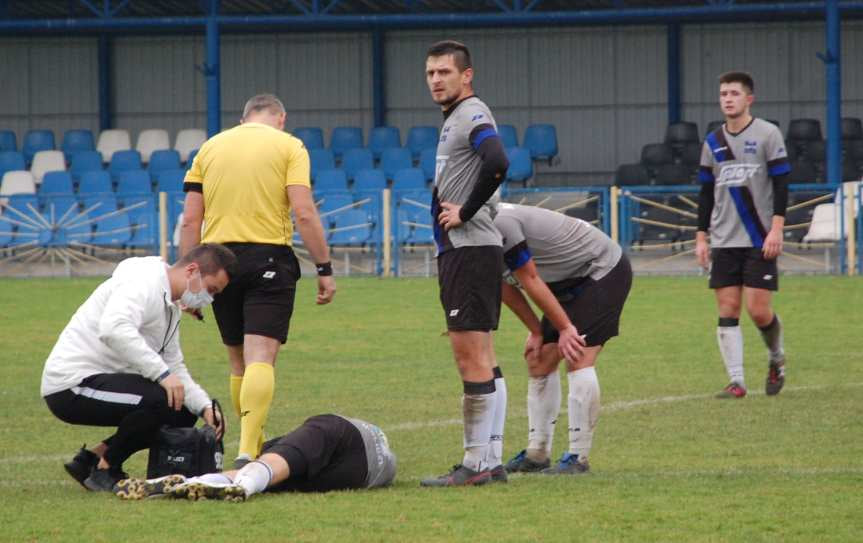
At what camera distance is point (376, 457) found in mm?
A: 6961

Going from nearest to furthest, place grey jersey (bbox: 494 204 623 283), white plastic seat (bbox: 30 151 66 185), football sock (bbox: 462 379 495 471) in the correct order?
football sock (bbox: 462 379 495 471) → grey jersey (bbox: 494 204 623 283) → white plastic seat (bbox: 30 151 66 185)

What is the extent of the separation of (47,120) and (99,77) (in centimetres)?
181

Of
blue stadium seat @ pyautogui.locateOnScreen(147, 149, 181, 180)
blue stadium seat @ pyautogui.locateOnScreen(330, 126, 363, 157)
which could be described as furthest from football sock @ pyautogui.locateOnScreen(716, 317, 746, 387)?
blue stadium seat @ pyautogui.locateOnScreen(330, 126, 363, 157)

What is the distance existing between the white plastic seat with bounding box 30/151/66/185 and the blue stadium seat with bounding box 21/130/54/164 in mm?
1588

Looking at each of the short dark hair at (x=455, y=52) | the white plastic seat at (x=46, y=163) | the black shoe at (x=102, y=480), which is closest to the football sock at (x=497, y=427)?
the short dark hair at (x=455, y=52)

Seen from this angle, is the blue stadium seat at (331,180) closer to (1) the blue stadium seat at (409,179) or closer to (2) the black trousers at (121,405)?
(1) the blue stadium seat at (409,179)

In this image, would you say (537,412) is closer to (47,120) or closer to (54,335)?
(54,335)

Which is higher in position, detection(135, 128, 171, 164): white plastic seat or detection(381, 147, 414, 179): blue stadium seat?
detection(135, 128, 171, 164): white plastic seat

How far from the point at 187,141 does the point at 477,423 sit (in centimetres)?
2824

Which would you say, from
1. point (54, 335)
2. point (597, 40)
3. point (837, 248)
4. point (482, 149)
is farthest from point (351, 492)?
point (597, 40)

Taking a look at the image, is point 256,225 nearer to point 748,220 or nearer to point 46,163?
point 748,220

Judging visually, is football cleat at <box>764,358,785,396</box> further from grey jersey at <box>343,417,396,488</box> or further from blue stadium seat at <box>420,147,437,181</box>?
blue stadium seat at <box>420,147,437,181</box>

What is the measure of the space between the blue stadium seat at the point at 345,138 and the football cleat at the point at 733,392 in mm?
24237

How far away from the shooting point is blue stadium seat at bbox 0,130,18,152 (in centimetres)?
3488
